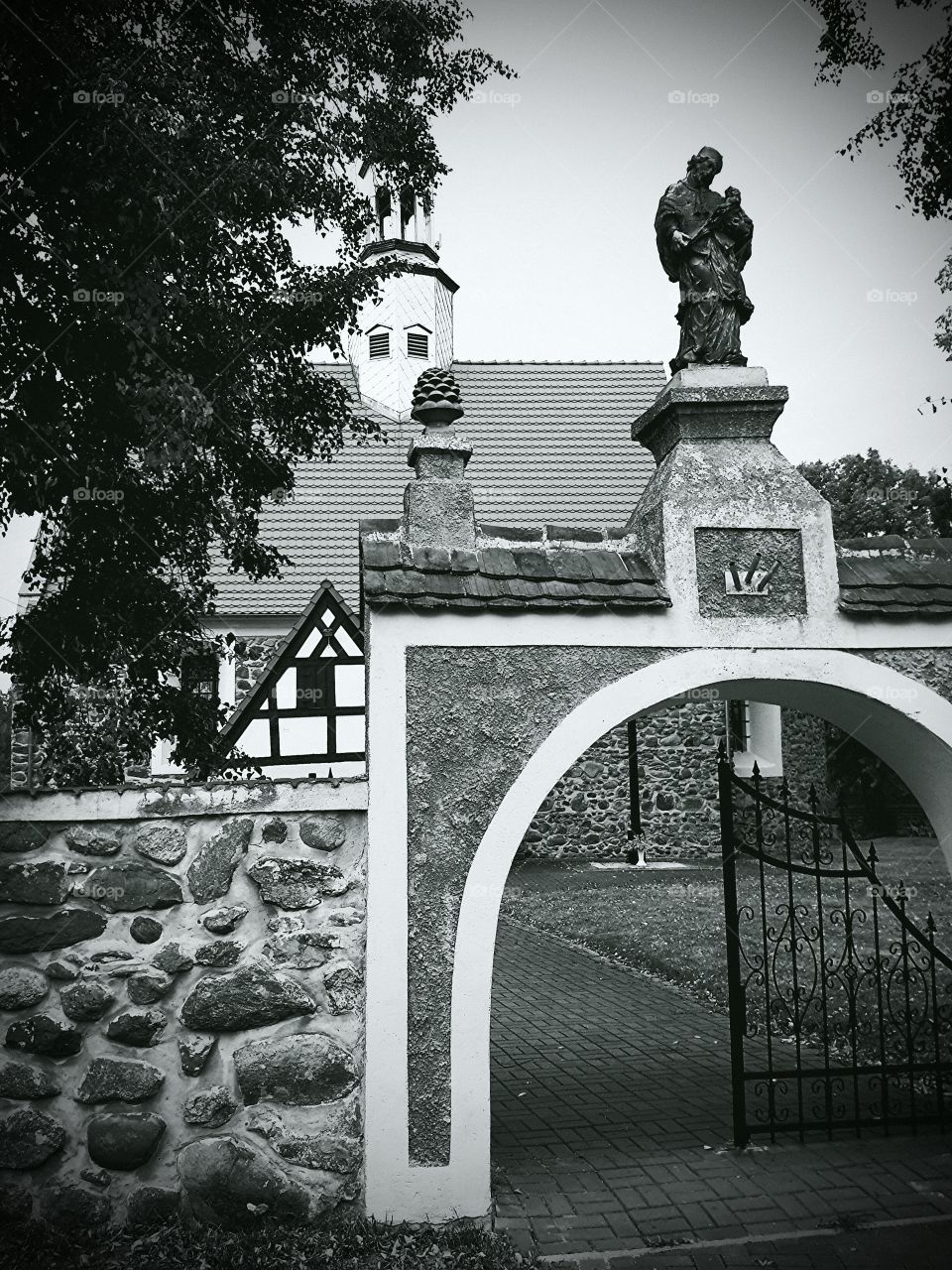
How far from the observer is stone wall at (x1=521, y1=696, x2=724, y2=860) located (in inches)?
622

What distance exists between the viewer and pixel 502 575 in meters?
4.54

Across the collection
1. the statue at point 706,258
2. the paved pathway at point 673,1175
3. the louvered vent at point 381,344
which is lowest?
the paved pathway at point 673,1175

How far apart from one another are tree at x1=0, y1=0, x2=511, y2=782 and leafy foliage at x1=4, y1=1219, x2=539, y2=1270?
2.91 meters

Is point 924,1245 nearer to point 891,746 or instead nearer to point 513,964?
point 891,746

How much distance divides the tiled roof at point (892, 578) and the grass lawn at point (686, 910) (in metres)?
3.38

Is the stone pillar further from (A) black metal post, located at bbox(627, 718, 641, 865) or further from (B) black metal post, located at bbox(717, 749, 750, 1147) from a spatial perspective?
(A) black metal post, located at bbox(627, 718, 641, 865)

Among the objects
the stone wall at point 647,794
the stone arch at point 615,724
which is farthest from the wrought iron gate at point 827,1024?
the stone wall at point 647,794

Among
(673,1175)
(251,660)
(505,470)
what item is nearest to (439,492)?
(673,1175)

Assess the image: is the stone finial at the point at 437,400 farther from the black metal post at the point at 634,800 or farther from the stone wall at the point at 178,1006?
the black metal post at the point at 634,800

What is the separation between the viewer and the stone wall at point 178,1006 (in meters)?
4.08

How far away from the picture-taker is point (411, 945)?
4312 mm

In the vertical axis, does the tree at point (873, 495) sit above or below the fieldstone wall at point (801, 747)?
above

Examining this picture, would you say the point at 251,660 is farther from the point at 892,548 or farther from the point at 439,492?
the point at 892,548

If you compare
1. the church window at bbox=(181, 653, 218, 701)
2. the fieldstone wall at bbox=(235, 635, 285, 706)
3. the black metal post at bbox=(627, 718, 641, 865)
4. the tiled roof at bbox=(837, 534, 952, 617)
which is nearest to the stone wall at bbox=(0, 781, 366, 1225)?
the church window at bbox=(181, 653, 218, 701)
